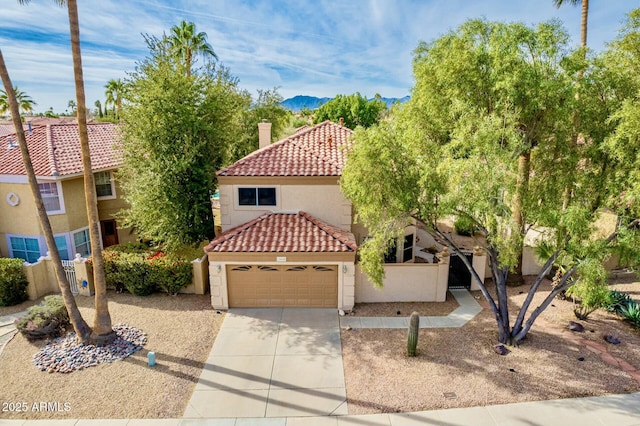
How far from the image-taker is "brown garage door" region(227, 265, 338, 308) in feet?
48.4

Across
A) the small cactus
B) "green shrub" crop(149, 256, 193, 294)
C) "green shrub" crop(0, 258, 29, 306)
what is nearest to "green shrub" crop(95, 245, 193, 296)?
"green shrub" crop(149, 256, 193, 294)

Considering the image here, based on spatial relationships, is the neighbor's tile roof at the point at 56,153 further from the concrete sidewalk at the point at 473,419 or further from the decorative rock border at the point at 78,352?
the concrete sidewalk at the point at 473,419

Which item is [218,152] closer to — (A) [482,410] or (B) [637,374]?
(A) [482,410]

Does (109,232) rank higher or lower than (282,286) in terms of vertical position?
higher

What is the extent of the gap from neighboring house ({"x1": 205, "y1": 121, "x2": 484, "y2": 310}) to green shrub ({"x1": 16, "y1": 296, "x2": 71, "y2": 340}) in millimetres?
4995

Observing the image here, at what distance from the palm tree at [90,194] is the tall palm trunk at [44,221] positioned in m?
0.49

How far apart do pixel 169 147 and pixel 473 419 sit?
1428 centimetres

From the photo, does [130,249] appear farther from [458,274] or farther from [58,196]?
[458,274]

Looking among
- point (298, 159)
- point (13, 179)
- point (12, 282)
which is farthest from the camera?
point (13, 179)

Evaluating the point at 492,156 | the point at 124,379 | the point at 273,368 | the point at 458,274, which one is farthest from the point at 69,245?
the point at 492,156

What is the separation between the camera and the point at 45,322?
12648 millimetres

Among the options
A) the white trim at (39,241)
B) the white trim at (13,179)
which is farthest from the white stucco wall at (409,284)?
the white trim at (13,179)

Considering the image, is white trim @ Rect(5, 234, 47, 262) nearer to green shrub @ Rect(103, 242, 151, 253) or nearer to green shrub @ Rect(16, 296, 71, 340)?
green shrub @ Rect(103, 242, 151, 253)

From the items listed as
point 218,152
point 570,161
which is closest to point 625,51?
point 570,161
